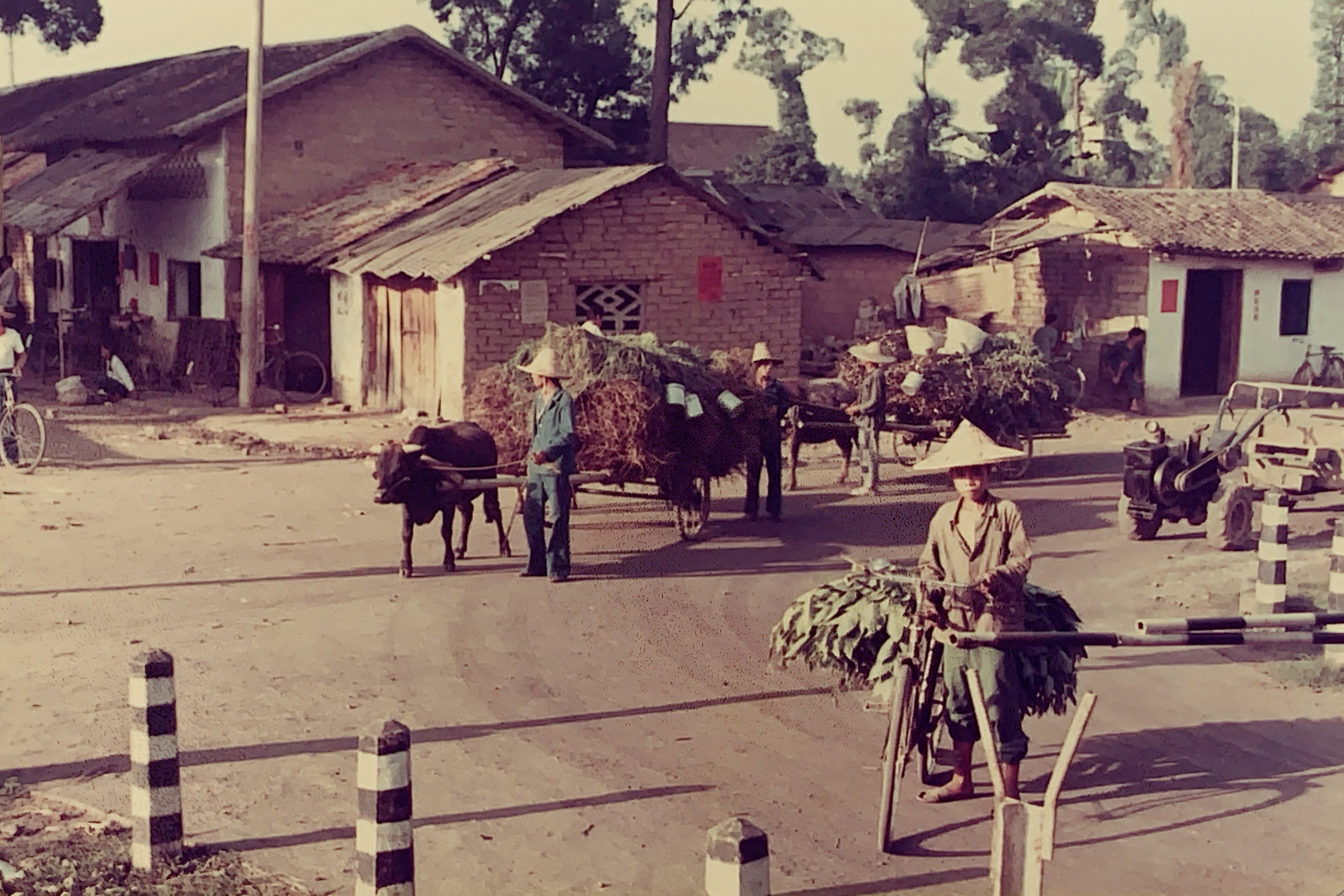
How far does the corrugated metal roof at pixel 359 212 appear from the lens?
27.4 meters

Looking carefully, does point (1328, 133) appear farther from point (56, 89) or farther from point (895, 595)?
point (895, 595)

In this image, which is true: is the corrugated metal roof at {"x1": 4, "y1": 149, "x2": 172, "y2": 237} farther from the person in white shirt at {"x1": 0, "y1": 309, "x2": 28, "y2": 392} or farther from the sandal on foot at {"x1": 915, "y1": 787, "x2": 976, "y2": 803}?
the sandal on foot at {"x1": 915, "y1": 787, "x2": 976, "y2": 803}

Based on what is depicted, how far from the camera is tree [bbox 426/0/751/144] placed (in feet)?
143

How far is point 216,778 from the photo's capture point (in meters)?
8.41

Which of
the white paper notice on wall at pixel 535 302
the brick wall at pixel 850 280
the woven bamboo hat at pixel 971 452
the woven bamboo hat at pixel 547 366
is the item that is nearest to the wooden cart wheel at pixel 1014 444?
the woven bamboo hat at pixel 547 366

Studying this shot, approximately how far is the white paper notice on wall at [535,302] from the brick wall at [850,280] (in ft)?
42.7

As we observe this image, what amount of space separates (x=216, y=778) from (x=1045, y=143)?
45907 millimetres

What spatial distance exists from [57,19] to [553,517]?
160 feet

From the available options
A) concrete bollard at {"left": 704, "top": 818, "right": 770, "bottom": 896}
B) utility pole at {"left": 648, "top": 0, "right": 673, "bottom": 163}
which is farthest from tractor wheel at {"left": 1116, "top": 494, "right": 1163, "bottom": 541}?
utility pole at {"left": 648, "top": 0, "right": 673, "bottom": 163}

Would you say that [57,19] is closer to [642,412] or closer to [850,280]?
[850,280]

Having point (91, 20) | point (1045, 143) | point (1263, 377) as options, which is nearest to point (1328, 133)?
point (1045, 143)

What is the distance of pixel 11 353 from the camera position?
1866 centimetres

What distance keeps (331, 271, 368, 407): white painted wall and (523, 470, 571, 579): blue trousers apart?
13.8m

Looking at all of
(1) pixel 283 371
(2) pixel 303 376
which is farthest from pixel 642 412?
(2) pixel 303 376
